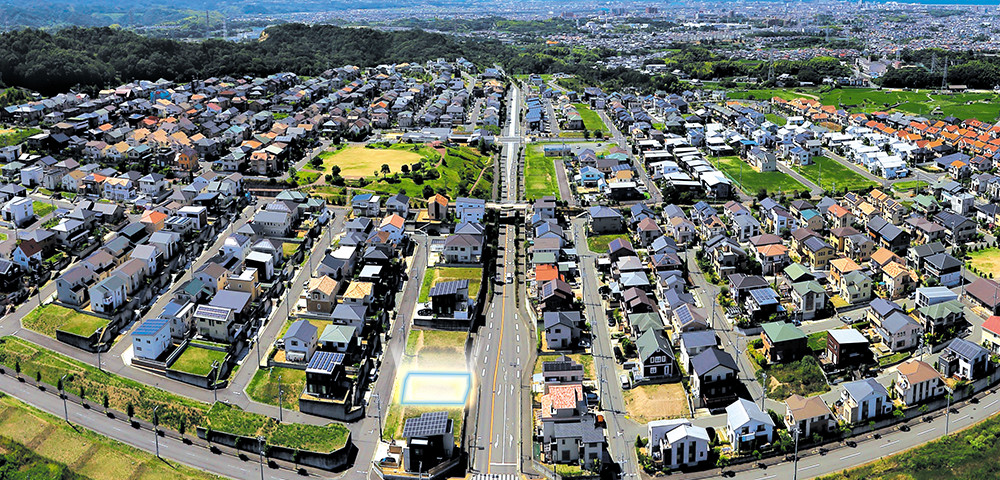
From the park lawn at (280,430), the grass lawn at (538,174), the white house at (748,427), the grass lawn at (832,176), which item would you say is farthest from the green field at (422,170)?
the white house at (748,427)

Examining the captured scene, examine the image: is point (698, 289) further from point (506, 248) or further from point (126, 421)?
point (126, 421)

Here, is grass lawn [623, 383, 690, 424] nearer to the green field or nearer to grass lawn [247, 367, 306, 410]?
grass lawn [247, 367, 306, 410]

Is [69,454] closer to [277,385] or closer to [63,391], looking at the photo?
[63,391]

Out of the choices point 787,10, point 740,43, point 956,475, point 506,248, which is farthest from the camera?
point 787,10

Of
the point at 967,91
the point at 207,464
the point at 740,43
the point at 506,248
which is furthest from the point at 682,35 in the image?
the point at 207,464

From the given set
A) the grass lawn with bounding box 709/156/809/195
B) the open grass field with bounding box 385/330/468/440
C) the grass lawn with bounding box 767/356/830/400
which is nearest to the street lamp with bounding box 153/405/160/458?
the open grass field with bounding box 385/330/468/440

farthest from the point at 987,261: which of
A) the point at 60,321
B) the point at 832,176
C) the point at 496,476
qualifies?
the point at 60,321

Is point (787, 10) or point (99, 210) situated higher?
point (787, 10)
